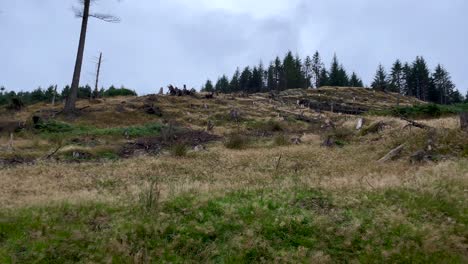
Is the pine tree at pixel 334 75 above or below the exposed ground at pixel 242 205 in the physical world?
above

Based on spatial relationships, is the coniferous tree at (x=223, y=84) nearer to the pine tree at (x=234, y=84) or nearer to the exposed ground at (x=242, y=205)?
the pine tree at (x=234, y=84)

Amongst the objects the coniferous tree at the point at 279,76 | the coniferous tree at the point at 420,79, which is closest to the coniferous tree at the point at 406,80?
the coniferous tree at the point at 420,79

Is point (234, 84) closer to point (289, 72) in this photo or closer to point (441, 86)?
point (289, 72)

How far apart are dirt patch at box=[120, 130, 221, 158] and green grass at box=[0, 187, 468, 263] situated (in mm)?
9672

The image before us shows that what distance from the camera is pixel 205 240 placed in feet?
26.5

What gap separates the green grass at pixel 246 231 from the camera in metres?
7.50

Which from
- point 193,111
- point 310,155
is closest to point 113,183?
point 310,155

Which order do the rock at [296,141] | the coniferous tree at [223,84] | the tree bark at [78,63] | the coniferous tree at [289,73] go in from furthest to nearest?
the coniferous tree at [223,84] < the coniferous tree at [289,73] < the tree bark at [78,63] < the rock at [296,141]

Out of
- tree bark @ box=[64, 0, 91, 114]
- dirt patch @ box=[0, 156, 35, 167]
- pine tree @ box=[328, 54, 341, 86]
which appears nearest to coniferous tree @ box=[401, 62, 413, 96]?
pine tree @ box=[328, 54, 341, 86]

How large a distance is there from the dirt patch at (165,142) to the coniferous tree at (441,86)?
82578mm

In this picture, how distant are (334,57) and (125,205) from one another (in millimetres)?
105439

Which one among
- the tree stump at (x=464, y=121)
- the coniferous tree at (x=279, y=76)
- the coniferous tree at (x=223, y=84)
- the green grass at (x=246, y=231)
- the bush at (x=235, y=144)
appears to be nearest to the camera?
the green grass at (x=246, y=231)

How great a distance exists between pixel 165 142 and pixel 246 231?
Answer: 546 inches

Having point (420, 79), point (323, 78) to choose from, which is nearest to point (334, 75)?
point (323, 78)
